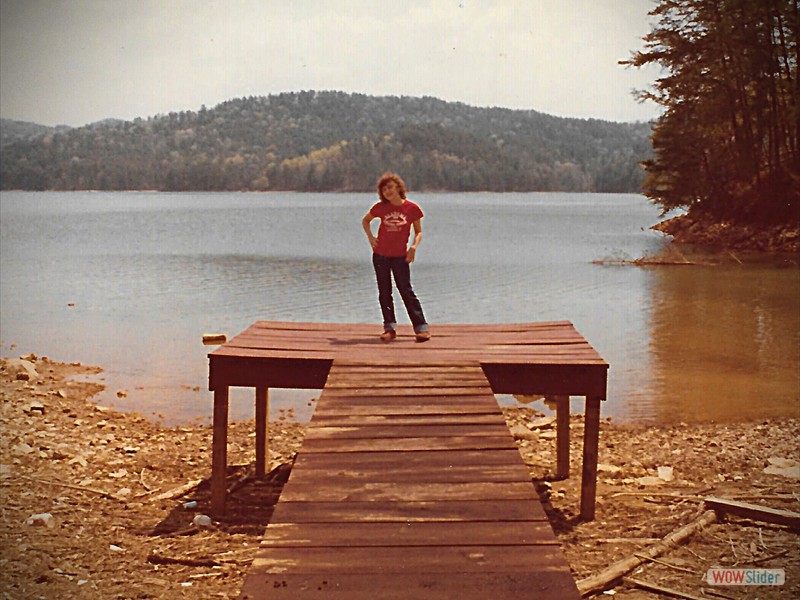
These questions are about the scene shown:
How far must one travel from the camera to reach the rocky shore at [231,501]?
5.64m

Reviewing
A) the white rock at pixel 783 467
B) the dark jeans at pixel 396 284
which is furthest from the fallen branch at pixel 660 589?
the dark jeans at pixel 396 284

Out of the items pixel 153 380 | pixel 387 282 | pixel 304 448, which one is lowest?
pixel 153 380

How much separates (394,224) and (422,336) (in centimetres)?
107

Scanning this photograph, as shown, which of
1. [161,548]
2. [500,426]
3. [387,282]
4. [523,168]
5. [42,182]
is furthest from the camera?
[42,182]

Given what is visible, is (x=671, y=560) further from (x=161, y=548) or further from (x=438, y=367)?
(x=161, y=548)

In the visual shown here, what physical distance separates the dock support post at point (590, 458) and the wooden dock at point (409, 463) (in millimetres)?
11

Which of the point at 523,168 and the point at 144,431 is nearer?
the point at 144,431

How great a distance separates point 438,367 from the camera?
6.95 m

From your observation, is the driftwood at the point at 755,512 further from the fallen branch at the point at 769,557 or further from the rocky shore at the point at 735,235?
the rocky shore at the point at 735,235

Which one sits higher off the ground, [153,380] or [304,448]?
[304,448]

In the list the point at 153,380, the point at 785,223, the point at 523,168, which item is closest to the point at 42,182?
→ the point at 523,168

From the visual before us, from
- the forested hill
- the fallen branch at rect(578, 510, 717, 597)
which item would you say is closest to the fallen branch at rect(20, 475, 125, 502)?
the fallen branch at rect(578, 510, 717, 597)

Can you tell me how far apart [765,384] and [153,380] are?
9.17 metres

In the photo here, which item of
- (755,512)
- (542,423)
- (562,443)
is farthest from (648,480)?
(542,423)
